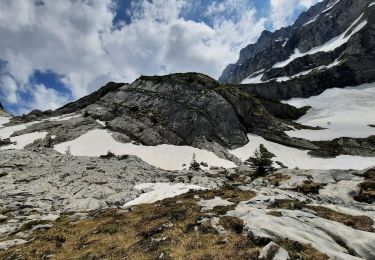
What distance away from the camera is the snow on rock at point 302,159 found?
64731mm

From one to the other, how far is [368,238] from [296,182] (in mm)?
20549

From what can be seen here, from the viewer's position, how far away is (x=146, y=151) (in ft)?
207

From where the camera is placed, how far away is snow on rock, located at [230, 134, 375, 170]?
64731 millimetres

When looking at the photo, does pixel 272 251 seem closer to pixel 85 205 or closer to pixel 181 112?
pixel 85 205

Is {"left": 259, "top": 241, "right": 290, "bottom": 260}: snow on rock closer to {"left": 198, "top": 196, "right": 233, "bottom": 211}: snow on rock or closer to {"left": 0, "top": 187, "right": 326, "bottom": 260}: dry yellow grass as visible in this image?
{"left": 0, "top": 187, "right": 326, "bottom": 260}: dry yellow grass

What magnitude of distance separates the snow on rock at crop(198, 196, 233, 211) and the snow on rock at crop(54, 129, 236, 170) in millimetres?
30860

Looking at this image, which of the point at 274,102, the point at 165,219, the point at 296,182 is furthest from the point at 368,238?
the point at 274,102

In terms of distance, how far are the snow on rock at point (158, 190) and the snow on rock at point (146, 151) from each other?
723 inches

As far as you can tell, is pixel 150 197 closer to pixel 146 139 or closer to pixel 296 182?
pixel 296 182

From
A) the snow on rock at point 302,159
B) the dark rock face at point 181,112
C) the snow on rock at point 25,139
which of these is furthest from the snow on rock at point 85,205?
the snow on rock at point 302,159

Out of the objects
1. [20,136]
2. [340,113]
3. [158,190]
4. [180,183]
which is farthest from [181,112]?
[340,113]

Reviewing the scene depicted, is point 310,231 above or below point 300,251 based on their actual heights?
above

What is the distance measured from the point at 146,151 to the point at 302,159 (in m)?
33.8

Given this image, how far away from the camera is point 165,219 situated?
72.3 ft
